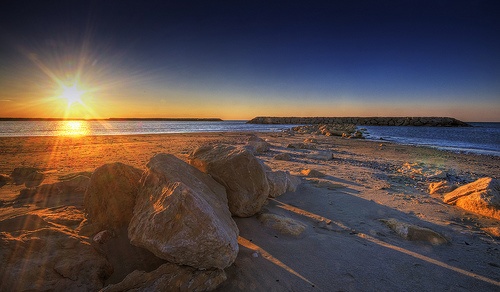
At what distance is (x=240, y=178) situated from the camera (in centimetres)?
376

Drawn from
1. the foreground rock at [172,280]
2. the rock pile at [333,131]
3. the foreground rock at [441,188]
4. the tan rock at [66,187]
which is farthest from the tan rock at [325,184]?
the rock pile at [333,131]

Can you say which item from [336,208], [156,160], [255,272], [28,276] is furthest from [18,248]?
[336,208]

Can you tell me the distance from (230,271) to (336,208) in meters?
2.85

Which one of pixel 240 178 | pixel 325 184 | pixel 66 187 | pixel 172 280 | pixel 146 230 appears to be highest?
pixel 240 178

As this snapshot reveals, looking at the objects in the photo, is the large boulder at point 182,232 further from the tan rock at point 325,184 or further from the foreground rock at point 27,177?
the foreground rock at point 27,177

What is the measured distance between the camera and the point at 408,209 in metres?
4.61

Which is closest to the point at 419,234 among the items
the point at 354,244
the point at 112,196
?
the point at 354,244

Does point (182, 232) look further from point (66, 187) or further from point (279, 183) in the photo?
point (66, 187)

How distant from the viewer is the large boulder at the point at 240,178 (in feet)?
12.2

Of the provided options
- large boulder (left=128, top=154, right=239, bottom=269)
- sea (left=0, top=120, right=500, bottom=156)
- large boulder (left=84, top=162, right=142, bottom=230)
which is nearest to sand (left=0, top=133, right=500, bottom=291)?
large boulder (left=128, top=154, right=239, bottom=269)

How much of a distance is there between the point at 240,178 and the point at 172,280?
6.05 feet

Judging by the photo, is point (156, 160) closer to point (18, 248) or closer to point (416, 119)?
point (18, 248)

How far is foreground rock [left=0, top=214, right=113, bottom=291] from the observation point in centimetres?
217

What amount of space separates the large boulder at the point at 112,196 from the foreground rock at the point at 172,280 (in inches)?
44.9
